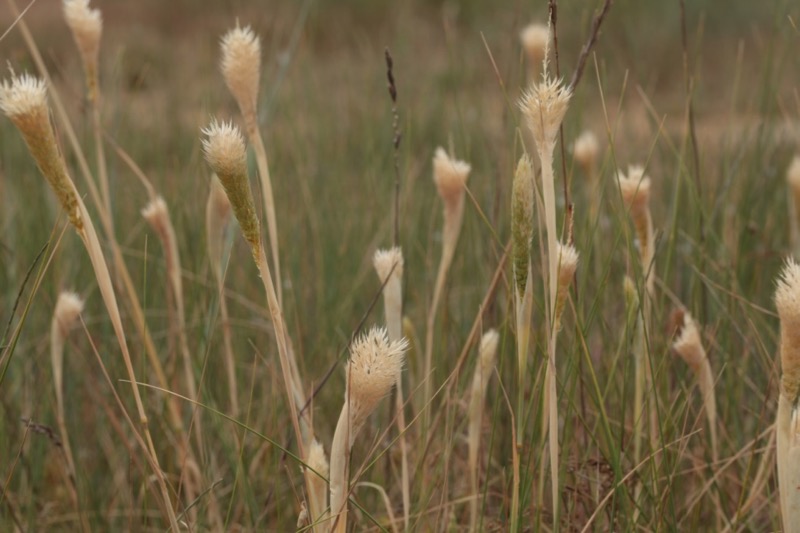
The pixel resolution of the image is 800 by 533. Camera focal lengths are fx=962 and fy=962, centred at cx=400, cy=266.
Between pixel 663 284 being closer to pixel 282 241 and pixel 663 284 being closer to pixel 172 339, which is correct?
pixel 172 339

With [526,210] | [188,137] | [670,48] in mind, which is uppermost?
[526,210]

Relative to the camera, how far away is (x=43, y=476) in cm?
125

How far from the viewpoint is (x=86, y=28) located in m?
0.85

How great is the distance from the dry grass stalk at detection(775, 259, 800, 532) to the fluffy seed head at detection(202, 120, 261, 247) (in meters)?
0.31

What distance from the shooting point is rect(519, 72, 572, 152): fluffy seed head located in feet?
1.76

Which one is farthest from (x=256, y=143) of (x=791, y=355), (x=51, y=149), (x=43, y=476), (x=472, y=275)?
(x=472, y=275)

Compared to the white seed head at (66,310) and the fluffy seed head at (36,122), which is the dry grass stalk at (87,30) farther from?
the fluffy seed head at (36,122)

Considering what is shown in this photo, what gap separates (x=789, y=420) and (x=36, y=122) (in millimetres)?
463

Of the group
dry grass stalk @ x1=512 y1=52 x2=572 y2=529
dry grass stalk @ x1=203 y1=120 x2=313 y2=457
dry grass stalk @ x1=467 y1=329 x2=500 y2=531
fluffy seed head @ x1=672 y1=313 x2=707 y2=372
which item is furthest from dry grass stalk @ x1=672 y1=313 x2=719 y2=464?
dry grass stalk @ x1=203 y1=120 x2=313 y2=457

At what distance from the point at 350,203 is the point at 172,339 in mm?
850

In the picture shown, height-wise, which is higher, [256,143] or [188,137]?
[256,143]

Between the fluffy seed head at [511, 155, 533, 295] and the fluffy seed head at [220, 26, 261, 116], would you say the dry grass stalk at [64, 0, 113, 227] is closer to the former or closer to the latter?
the fluffy seed head at [220, 26, 261, 116]

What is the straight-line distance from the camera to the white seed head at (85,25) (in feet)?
2.72

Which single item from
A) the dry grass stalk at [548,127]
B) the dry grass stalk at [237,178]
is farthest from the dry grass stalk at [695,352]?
the dry grass stalk at [237,178]
